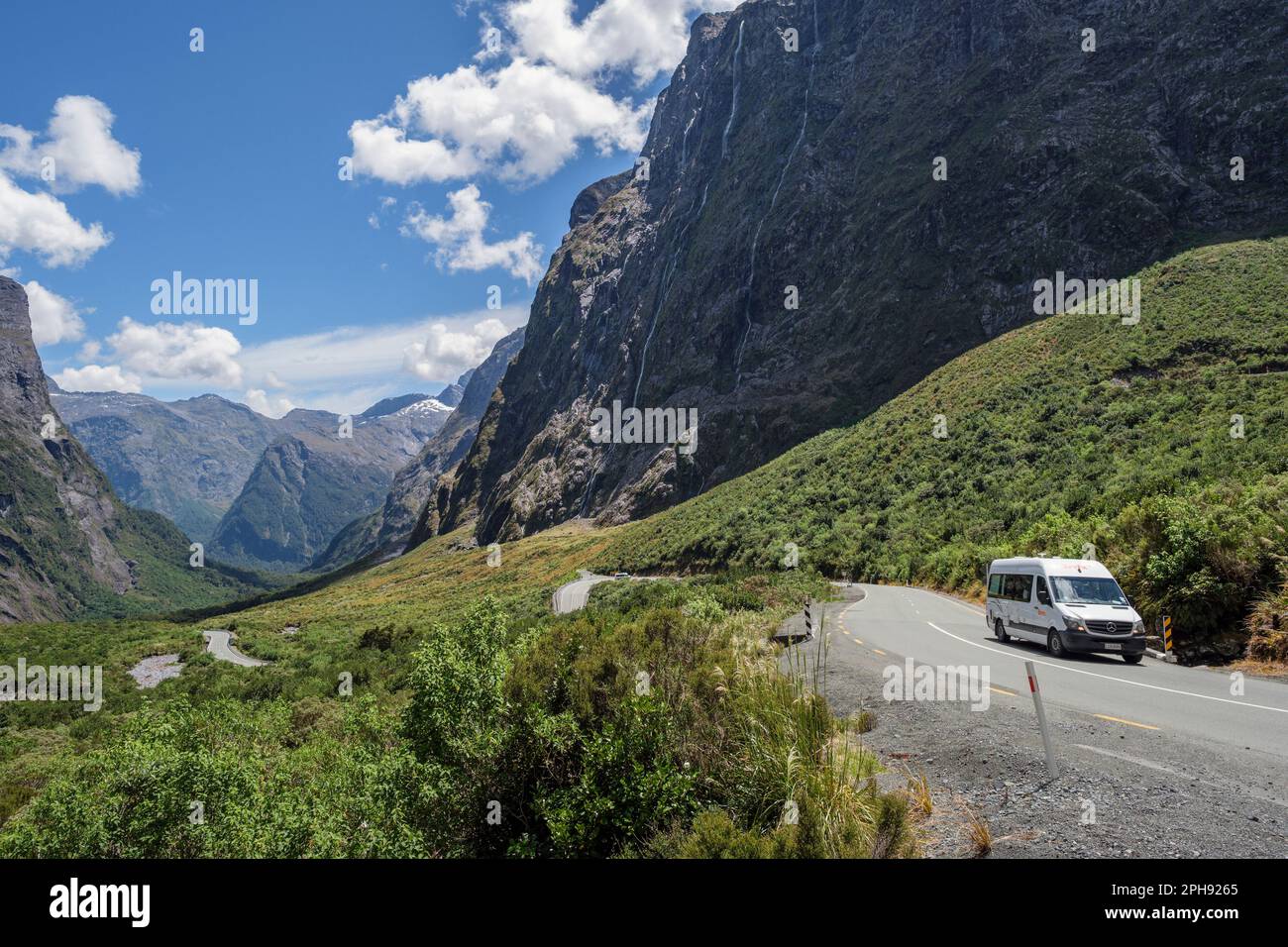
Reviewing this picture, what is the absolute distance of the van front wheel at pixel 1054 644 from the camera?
14.4m

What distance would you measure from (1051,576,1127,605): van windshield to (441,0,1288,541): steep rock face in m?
57.0

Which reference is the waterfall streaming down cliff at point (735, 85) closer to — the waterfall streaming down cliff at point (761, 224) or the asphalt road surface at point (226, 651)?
the waterfall streaming down cliff at point (761, 224)

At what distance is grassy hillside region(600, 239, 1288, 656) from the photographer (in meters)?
14.9

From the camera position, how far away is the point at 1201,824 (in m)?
5.47

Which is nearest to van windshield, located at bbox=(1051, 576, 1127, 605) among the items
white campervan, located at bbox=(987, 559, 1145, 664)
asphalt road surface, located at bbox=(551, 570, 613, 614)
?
white campervan, located at bbox=(987, 559, 1145, 664)

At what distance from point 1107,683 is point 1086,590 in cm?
369

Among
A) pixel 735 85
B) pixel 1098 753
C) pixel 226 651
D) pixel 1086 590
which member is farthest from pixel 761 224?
pixel 1098 753

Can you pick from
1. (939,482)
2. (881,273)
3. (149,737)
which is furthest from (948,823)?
(881,273)

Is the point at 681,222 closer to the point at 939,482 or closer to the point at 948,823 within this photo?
the point at 939,482

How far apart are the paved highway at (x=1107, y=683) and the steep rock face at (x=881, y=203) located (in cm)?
5697

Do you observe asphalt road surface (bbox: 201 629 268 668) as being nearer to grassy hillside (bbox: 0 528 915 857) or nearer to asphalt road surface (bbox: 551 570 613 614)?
asphalt road surface (bbox: 551 570 613 614)

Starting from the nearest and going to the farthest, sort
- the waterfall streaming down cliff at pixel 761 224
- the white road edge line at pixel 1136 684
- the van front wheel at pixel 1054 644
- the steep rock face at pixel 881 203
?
the white road edge line at pixel 1136 684 < the van front wheel at pixel 1054 644 < the steep rock face at pixel 881 203 < the waterfall streaming down cliff at pixel 761 224

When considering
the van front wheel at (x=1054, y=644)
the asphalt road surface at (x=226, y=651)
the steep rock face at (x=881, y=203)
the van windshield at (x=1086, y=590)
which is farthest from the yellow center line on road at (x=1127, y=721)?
the steep rock face at (x=881, y=203)
